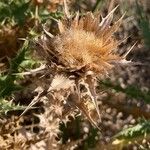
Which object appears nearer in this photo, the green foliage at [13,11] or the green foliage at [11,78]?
the green foliage at [11,78]

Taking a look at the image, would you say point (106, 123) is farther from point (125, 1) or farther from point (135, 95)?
point (125, 1)

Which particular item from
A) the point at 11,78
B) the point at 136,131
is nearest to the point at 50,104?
the point at 11,78

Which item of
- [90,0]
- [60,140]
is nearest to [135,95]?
[60,140]

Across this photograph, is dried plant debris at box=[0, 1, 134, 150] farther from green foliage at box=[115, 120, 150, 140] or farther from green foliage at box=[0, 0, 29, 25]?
green foliage at box=[0, 0, 29, 25]

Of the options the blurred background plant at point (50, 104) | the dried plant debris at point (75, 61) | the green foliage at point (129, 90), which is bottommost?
the blurred background plant at point (50, 104)

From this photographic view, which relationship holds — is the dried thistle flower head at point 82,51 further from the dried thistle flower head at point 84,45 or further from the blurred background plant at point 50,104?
the blurred background plant at point 50,104

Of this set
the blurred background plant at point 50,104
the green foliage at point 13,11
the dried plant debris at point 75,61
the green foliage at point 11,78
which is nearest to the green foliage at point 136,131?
the blurred background plant at point 50,104

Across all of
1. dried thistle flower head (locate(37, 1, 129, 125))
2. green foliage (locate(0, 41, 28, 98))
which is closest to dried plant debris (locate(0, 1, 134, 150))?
dried thistle flower head (locate(37, 1, 129, 125))

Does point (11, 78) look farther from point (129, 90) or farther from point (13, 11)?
point (129, 90)
